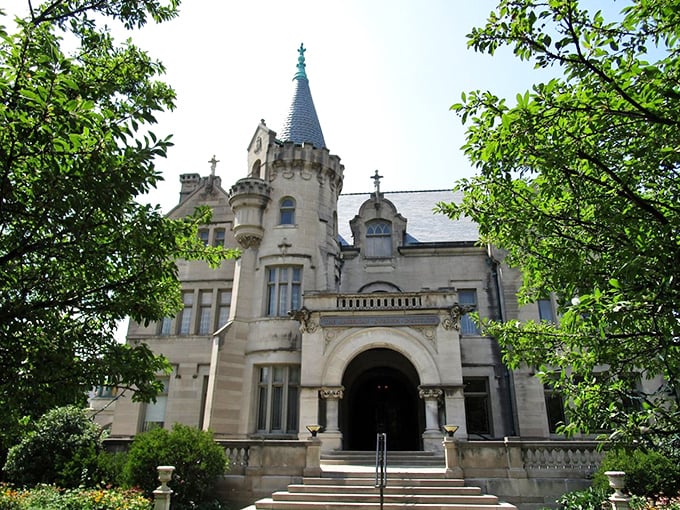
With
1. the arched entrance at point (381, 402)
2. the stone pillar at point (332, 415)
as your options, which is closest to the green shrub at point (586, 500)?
the stone pillar at point (332, 415)

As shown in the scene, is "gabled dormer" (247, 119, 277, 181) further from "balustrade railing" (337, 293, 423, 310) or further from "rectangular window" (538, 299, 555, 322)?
"rectangular window" (538, 299, 555, 322)

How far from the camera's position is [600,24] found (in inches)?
231

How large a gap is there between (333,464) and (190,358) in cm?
879

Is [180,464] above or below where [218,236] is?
below

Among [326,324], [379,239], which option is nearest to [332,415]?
[326,324]

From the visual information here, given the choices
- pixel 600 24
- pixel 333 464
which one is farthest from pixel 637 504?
pixel 600 24

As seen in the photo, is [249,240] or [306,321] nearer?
[306,321]

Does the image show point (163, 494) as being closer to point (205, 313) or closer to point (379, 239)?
point (205, 313)

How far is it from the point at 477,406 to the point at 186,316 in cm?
1345

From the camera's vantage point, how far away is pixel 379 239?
2372 centimetres

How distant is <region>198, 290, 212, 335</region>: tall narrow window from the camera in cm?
2167

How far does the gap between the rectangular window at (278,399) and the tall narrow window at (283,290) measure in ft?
7.57

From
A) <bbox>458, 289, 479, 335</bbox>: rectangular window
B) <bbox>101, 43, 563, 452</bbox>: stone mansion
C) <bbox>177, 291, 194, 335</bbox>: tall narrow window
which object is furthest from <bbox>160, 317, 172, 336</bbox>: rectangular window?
<bbox>458, 289, 479, 335</bbox>: rectangular window

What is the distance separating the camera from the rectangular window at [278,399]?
1812 cm
